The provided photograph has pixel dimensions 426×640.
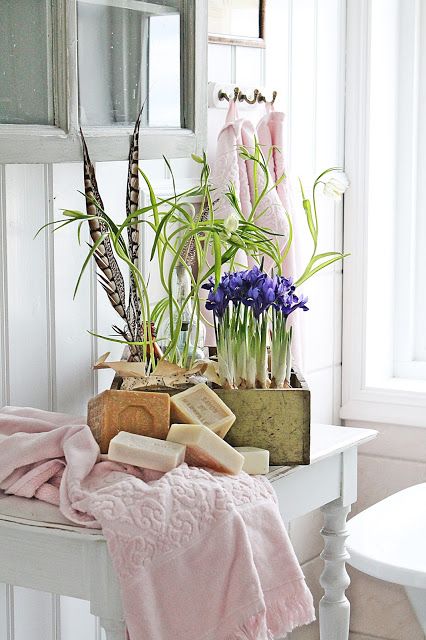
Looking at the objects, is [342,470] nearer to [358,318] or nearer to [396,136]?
[358,318]

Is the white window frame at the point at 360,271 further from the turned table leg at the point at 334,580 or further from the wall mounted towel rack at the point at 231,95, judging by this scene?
the turned table leg at the point at 334,580

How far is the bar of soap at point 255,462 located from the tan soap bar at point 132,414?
0.12m

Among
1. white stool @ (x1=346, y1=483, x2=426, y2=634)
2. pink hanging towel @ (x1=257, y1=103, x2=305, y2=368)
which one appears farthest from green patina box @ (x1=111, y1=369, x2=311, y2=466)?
pink hanging towel @ (x1=257, y1=103, x2=305, y2=368)

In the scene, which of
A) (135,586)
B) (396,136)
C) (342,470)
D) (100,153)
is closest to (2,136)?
(100,153)

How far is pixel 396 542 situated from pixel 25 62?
142 centimetres

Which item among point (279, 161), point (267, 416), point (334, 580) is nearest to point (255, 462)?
point (267, 416)

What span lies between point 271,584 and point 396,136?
6.12ft

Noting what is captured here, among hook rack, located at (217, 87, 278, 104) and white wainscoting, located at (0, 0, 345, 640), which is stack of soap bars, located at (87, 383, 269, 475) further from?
hook rack, located at (217, 87, 278, 104)

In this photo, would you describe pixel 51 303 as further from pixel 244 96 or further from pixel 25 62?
pixel 244 96

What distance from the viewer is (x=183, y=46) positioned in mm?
1703

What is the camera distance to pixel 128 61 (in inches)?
64.2

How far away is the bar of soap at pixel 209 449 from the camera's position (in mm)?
1466

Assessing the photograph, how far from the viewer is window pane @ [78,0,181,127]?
1.54 m

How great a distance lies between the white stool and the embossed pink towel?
0.67 meters
